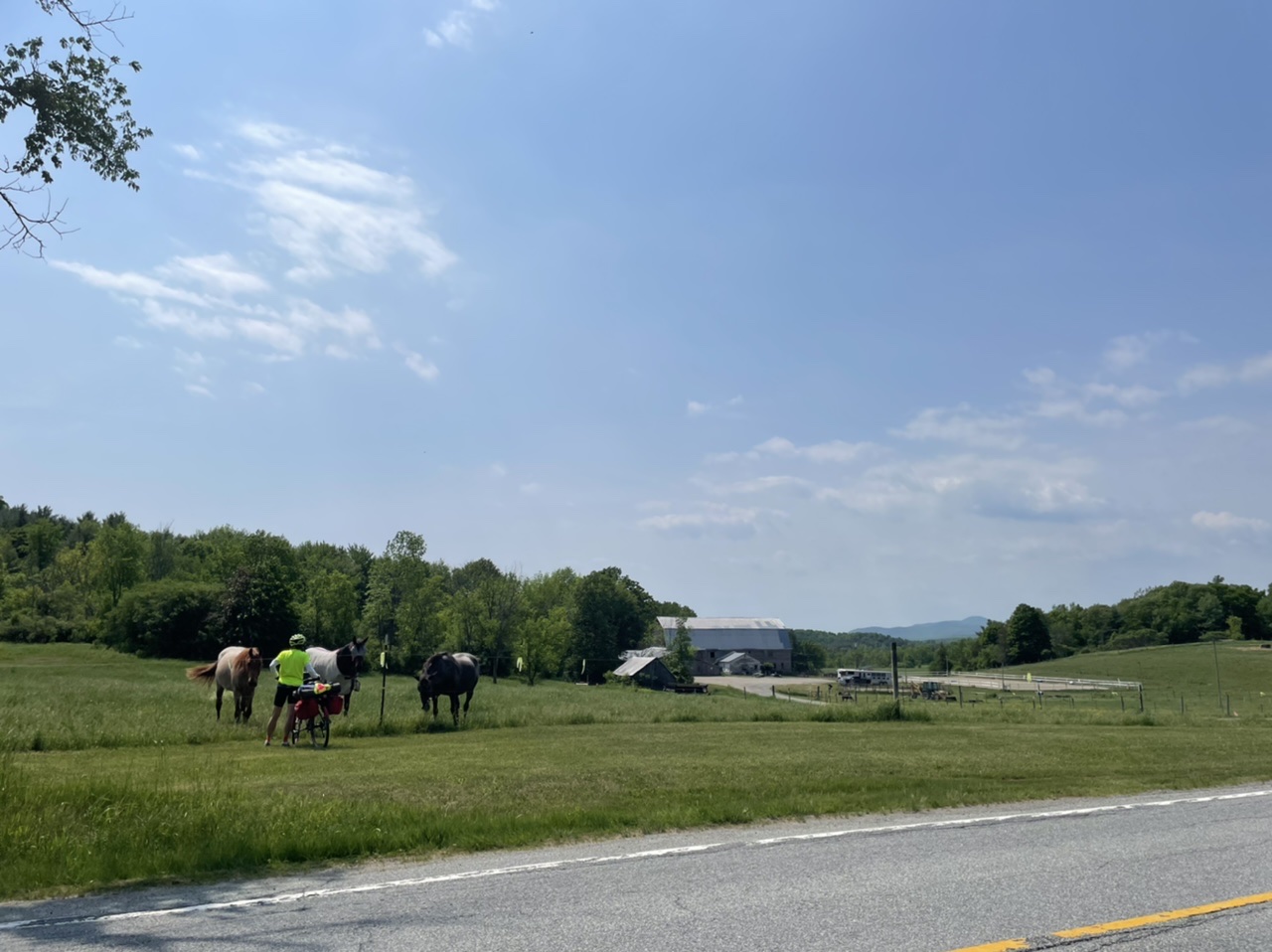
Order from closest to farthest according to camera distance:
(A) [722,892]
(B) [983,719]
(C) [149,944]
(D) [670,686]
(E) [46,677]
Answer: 1. (C) [149,944]
2. (A) [722,892]
3. (B) [983,719]
4. (E) [46,677]
5. (D) [670,686]

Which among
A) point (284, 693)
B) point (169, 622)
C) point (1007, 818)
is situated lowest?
point (1007, 818)

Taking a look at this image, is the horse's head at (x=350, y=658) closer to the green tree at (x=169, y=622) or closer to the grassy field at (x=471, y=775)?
the grassy field at (x=471, y=775)

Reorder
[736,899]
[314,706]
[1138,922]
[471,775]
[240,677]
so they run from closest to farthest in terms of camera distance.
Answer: [1138,922], [736,899], [471,775], [314,706], [240,677]

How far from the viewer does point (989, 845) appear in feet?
29.9

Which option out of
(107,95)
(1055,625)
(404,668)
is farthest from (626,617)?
(107,95)

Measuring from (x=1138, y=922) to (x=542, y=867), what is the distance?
181 inches

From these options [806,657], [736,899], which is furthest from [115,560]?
[806,657]

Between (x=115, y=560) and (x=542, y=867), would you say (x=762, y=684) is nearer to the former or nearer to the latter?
(x=115, y=560)

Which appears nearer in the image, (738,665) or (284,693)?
(284,693)

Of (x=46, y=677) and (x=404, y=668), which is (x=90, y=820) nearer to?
(x=46, y=677)

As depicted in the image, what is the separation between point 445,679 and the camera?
25.8m

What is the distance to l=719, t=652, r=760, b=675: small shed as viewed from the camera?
150m

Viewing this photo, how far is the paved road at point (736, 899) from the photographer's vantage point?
19.9 ft

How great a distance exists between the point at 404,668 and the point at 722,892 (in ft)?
245
